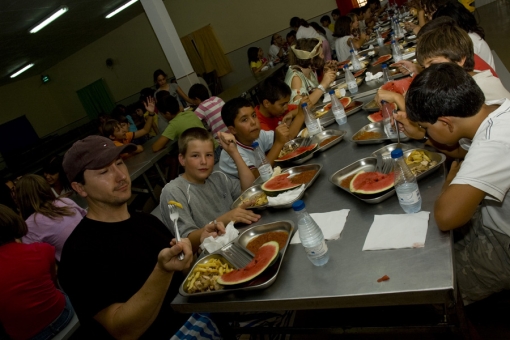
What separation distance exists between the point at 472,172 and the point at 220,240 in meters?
1.25

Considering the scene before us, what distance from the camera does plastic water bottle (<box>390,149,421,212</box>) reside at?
1568 mm

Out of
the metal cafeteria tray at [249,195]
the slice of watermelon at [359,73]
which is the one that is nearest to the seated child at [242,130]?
the metal cafeteria tray at [249,195]

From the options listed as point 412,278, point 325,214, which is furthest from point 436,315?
point 412,278

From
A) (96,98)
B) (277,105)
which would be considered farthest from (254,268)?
(96,98)

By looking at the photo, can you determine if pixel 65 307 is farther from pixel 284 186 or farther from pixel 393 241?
pixel 393 241

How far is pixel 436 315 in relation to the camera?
7.09ft

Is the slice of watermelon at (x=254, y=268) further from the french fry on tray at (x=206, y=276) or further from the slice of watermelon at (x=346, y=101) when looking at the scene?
the slice of watermelon at (x=346, y=101)

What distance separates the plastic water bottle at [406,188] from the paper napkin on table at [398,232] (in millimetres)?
37

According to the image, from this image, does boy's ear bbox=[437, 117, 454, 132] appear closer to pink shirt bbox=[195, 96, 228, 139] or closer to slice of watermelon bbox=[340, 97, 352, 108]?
slice of watermelon bbox=[340, 97, 352, 108]

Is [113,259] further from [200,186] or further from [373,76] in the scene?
[373,76]

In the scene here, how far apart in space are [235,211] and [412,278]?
3.81 feet

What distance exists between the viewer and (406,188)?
61.9 inches

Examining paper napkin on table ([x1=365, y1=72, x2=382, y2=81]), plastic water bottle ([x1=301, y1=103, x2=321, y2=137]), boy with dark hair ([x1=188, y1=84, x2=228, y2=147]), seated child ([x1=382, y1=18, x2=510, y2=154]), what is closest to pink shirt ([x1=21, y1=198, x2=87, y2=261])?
plastic water bottle ([x1=301, y1=103, x2=321, y2=137])

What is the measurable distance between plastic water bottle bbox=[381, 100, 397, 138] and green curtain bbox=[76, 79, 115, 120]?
1653cm
